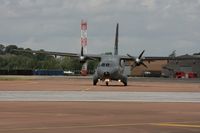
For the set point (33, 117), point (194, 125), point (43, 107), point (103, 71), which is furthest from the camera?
point (103, 71)

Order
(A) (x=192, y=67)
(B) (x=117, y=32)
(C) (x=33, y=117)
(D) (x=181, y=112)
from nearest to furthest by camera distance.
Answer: (C) (x=33, y=117) < (D) (x=181, y=112) < (B) (x=117, y=32) < (A) (x=192, y=67)

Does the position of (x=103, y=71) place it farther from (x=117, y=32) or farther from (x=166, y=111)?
(x=166, y=111)

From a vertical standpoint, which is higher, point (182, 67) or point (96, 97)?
point (182, 67)

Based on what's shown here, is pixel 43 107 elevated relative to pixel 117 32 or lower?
lower

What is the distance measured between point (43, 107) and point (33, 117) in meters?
4.16

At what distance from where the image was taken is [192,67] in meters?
168

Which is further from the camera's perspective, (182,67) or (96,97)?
(182,67)

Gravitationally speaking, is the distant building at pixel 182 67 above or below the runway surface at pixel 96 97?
above

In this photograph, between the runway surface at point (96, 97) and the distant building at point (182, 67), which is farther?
the distant building at point (182, 67)

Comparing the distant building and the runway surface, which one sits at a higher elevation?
the distant building

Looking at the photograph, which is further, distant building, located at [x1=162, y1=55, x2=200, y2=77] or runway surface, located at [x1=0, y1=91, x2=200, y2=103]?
distant building, located at [x1=162, y1=55, x2=200, y2=77]

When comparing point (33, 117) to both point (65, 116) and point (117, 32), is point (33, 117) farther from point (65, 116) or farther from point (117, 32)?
point (117, 32)

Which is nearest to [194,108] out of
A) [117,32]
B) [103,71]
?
[103,71]

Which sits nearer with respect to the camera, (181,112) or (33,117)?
(33,117)
